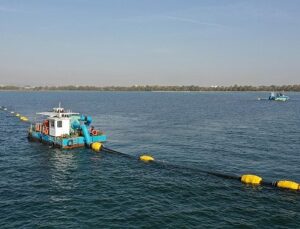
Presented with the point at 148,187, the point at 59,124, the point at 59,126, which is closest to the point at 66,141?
the point at 59,126

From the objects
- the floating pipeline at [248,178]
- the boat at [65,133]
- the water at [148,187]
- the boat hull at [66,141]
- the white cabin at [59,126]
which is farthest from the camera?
the white cabin at [59,126]

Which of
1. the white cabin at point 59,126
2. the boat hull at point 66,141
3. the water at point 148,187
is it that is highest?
the white cabin at point 59,126

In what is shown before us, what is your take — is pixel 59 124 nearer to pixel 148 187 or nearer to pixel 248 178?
pixel 148 187

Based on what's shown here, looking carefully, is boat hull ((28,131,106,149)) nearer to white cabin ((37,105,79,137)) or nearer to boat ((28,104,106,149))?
boat ((28,104,106,149))

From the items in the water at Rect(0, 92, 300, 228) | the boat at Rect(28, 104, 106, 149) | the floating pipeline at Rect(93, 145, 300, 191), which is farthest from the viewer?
the boat at Rect(28, 104, 106, 149)

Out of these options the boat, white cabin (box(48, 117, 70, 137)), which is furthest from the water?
white cabin (box(48, 117, 70, 137))

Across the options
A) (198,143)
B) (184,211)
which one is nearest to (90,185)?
(184,211)

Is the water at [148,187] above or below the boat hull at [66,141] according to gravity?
below

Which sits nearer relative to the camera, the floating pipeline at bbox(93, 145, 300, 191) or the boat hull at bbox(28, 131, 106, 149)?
the floating pipeline at bbox(93, 145, 300, 191)

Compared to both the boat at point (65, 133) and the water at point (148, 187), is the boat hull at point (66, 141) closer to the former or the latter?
the boat at point (65, 133)

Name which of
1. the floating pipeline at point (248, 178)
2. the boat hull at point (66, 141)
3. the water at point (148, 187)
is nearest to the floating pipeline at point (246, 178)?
the floating pipeline at point (248, 178)

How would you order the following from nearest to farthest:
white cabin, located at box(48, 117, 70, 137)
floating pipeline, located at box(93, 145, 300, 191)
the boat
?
1. floating pipeline, located at box(93, 145, 300, 191)
2. the boat
3. white cabin, located at box(48, 117, 70, 137)

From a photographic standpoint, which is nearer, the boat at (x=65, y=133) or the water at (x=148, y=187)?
the water at (x=148, y=187)

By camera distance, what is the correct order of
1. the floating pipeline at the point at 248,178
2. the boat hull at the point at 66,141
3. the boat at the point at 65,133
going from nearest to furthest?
the floating pipeline at the point at 248,178 → the boat hull at the point at 66,141 → the boat at the point at 65,133
